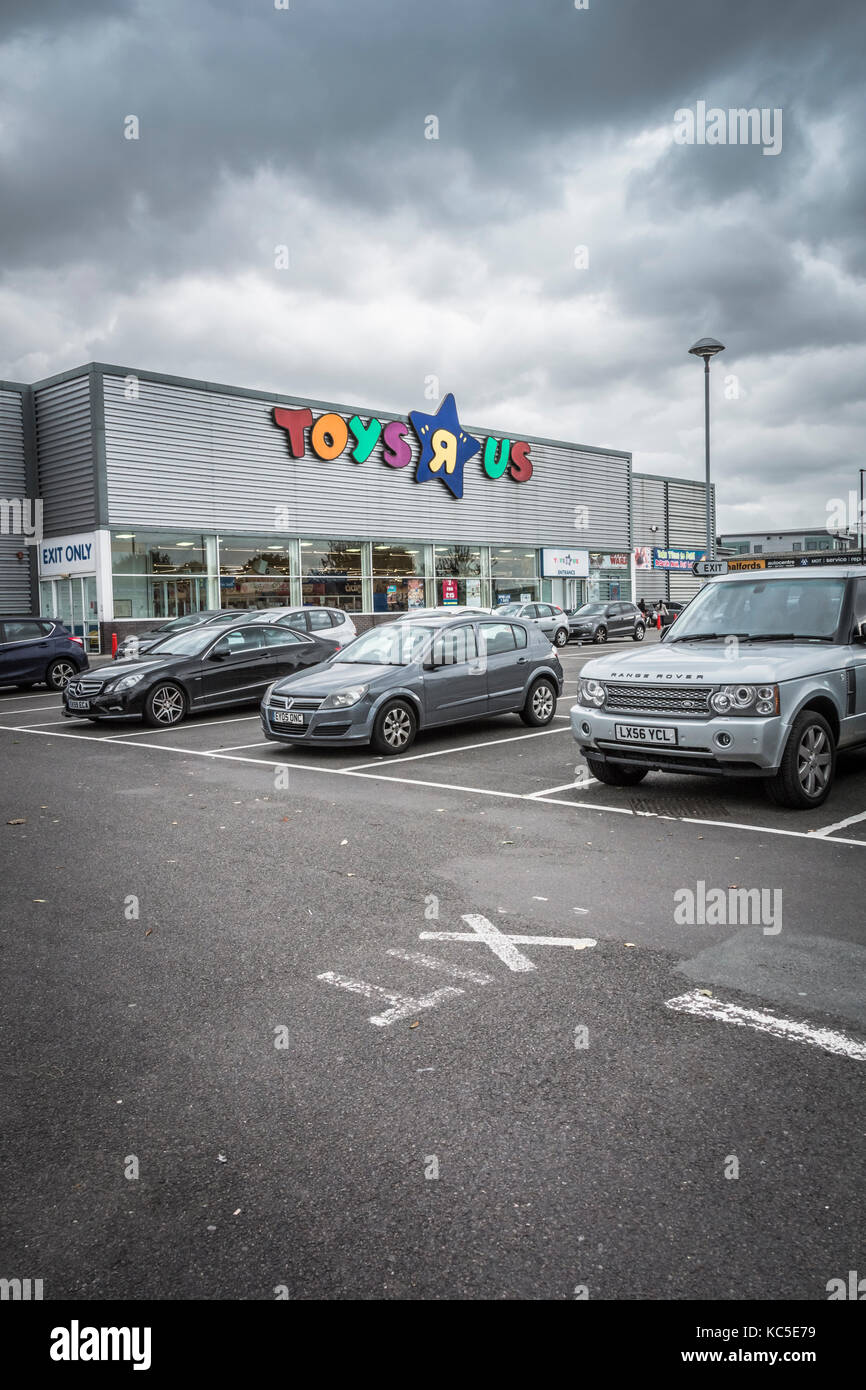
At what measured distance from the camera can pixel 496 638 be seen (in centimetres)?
1232

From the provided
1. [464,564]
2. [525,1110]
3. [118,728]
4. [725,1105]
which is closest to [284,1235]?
[525,1110]

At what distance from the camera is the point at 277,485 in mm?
34625

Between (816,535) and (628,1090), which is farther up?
(816,535)

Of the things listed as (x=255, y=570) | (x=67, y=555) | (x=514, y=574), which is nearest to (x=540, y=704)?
(x=67, y=555)

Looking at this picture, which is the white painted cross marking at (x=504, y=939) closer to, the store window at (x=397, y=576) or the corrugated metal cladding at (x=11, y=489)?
the corrugated metal cladding at (x=11, y=489)

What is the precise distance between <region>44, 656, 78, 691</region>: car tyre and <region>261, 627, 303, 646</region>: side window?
21.6 feet

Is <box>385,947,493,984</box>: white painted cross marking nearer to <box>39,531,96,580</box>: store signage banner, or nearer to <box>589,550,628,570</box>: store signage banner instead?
<box>39,531,96,580</box>: store signage banner

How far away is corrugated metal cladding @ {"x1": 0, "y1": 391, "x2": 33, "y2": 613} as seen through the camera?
31.4 m

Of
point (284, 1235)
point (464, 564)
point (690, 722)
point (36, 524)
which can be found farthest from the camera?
point (464, 564)

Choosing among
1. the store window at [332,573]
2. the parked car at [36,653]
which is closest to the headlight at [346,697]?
the parked car at [36,653]

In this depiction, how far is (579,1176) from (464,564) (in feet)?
130

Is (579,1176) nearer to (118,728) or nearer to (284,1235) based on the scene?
(284,1235)

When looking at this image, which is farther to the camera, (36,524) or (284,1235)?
(36,524)

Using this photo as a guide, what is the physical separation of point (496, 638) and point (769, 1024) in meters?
8.70
